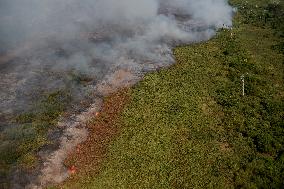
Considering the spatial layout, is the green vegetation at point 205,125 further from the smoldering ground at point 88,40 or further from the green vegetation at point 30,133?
the green vegetation at point 30,133

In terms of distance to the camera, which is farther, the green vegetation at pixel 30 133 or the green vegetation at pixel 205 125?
the green vegetation at pixel 30 133

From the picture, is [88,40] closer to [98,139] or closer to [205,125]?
[98,139]

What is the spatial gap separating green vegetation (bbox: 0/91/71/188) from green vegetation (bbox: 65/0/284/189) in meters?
3.17

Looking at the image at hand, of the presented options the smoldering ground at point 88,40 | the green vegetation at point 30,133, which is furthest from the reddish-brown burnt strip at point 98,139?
the green vegetation at point 30,133

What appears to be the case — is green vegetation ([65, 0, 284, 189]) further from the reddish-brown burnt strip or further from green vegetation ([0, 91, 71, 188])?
green vegetation ([0, 91, 71, 188])

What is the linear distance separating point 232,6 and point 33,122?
2383 centimetres

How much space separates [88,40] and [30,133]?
11649 millimetres

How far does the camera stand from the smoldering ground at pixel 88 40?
23.6 meters

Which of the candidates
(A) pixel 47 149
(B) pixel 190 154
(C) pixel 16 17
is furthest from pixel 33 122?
(C) pixel 16 17

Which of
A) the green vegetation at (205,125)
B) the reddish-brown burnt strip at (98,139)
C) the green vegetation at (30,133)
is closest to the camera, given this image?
the green vegetation at (205,125)

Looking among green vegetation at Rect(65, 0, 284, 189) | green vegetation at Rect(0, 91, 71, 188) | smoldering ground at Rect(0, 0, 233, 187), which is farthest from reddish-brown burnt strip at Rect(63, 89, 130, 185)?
green vegetation at Rect(0, 91, 71, 188)

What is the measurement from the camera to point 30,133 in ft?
63.4

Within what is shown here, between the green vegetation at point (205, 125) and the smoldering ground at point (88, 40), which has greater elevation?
the smoldering ground at point (88, 40)

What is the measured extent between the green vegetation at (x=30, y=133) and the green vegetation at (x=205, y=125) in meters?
3.17
